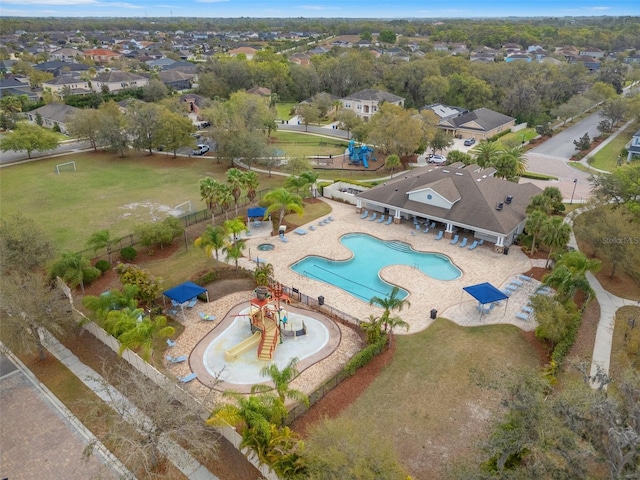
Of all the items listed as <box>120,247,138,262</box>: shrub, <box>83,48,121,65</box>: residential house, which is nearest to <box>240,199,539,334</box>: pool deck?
<box>120,247,138,262</box>: shrub

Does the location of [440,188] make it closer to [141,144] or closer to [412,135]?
[412,135]

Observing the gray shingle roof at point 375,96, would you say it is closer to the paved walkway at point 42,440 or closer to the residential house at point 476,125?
the residential house at point 476,125

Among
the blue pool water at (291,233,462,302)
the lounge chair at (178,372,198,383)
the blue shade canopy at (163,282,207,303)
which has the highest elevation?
the blue shade canopy at (163,282,207,303)

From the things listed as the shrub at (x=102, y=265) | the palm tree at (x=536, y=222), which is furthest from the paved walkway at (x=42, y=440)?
the palm tree at (x=536, y=222)

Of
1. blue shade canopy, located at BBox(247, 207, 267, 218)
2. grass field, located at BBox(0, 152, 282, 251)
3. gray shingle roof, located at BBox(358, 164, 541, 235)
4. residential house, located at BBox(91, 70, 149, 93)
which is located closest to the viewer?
gray shingle roof, located at BBox(358, 164, 541, 235)

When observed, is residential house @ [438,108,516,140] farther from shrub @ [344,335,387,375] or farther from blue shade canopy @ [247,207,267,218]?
shrub @ [344,335,387,375]
